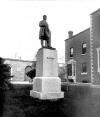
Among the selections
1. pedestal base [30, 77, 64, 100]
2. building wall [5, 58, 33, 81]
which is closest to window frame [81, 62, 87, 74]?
building wall [5, 58, 33, 81]

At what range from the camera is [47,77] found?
402 inches

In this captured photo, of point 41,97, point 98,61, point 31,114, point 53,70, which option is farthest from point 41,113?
point 98,61

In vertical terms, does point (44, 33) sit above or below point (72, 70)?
above

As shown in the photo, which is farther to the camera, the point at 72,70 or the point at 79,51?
the point at 72,70

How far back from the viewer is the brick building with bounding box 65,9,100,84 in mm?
20812

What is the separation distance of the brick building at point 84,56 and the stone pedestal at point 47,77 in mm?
10099

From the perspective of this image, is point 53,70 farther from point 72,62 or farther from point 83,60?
point 72,62

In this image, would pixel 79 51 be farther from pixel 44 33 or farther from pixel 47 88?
pixel 47 88

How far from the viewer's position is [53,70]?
Answer: 10.5m

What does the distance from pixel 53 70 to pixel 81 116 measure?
5.27 meters

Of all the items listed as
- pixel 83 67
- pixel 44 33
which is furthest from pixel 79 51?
pixel 44 33

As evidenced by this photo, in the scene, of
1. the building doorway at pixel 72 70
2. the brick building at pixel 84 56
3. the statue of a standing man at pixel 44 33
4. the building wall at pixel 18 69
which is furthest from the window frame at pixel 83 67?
the statue of a standing man at pixel 44 33

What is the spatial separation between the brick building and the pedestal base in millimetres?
10239

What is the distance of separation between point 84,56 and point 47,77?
16.1 meters
